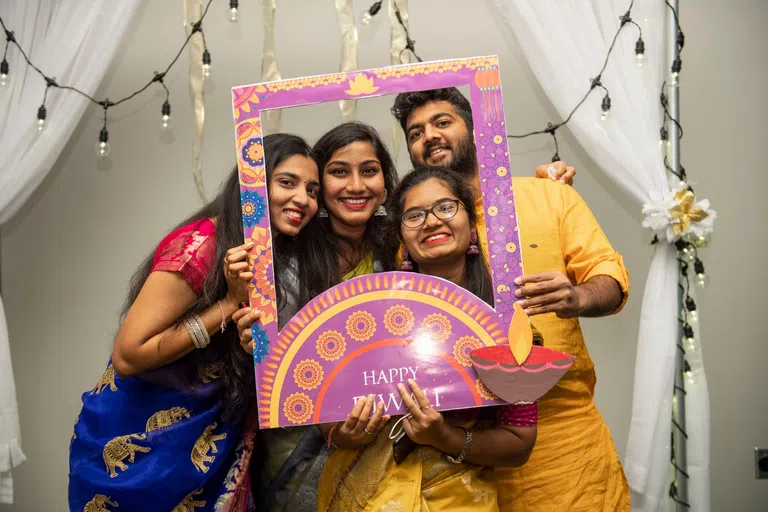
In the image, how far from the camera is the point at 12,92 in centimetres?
286

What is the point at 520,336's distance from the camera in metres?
1.70

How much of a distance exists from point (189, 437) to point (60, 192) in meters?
1.86

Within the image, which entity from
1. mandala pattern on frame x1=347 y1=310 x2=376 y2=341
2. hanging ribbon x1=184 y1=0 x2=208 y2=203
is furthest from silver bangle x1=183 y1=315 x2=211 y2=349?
hanging ribbon x1=184 y1=0 x2=208 y2=203

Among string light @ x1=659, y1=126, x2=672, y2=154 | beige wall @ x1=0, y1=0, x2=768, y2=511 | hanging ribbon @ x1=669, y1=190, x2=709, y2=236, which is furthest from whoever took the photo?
beige wall @ x1=0, y1=0, x2=768, y2=511

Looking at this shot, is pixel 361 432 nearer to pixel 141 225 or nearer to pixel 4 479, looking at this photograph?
pixel 4 479

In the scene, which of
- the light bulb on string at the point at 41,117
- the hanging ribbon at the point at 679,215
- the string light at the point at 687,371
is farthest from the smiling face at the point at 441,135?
the light bulb on string at the point at 41,117

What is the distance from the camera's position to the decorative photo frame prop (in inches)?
67.4

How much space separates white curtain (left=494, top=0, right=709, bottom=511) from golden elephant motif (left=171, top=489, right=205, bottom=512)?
1595mm

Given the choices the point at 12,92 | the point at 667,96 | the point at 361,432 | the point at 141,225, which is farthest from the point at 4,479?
the point at 667,96

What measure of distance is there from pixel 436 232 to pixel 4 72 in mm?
2023

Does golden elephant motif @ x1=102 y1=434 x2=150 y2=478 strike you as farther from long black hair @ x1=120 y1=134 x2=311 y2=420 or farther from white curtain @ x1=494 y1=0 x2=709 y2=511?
white curtain @ x1=494 y1=0 x2=709 y2=511

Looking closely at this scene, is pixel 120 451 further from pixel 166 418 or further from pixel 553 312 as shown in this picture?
pixel 553 312

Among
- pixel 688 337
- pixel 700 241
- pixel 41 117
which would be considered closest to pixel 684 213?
pixel 700 241

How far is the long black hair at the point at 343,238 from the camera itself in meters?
1.96
